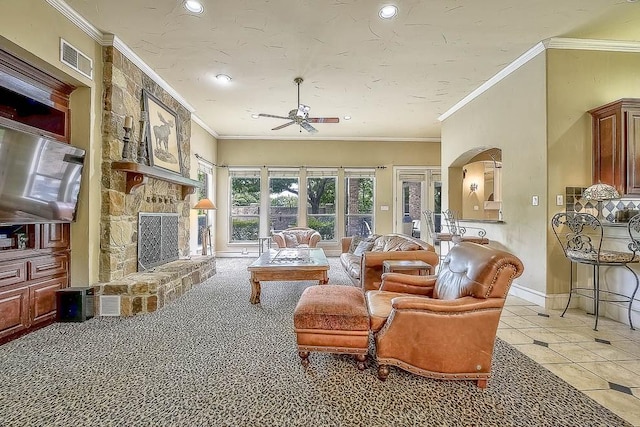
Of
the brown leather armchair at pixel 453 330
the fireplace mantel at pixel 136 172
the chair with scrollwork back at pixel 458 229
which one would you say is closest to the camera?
the brown leather armchair at pixel 453 330

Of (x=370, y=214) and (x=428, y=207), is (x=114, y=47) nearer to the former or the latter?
(x=370, y=214)

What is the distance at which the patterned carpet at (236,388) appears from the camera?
166 centimetres

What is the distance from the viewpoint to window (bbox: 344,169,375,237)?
8078mm

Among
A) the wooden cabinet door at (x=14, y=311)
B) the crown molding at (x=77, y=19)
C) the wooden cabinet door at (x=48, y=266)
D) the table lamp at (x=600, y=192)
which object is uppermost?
the crown molding at (x=77, y=19)

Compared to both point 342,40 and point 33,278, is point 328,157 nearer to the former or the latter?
point 342,40

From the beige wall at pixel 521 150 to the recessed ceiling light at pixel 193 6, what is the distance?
3.92 m

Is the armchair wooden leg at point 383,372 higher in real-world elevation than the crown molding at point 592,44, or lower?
lower

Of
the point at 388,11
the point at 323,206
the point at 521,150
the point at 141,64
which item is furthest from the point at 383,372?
the point at 323,206

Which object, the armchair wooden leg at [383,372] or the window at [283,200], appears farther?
the window at [283,200]

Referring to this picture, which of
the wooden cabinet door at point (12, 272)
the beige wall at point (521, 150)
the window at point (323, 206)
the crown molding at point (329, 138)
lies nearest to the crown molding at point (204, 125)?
the crown molding at point (329, 138)

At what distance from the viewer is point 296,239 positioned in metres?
6.39

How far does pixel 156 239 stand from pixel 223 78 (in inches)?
102

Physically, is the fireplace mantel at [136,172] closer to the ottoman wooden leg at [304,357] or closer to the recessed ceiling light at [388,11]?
the ottoman wooden leg at [304,357]

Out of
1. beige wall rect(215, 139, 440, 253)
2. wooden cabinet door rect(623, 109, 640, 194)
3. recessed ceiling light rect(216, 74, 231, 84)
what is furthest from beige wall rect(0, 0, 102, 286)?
wooden cabinet door rect(623, 109, 640, 194)
